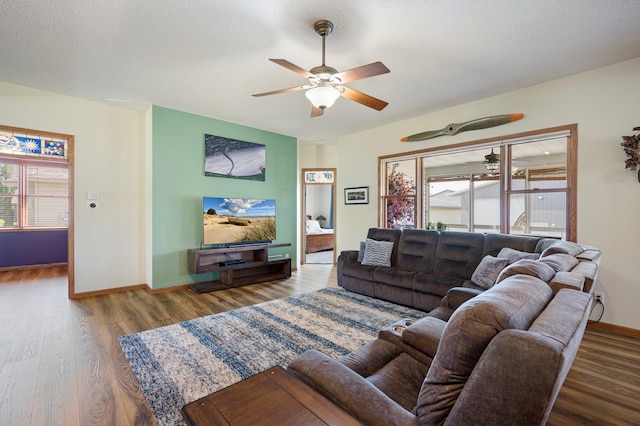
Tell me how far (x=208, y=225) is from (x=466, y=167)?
162 inches

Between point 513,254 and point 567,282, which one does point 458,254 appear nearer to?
point 513,254

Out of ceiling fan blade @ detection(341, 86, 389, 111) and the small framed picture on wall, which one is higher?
ceiling fan blade @ detection(341, 86, 389, 111)

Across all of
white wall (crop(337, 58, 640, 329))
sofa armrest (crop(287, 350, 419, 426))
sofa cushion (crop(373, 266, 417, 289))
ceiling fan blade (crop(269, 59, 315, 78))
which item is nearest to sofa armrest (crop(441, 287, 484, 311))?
sofa cushion (crop(373, 266, 417, 289))

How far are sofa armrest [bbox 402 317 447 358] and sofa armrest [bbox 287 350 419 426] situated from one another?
0.59m

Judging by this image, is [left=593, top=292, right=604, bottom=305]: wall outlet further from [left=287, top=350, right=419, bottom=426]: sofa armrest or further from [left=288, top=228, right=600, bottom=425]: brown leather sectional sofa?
[left=287, top=350, right=419, bottom=426]: sofa armrest

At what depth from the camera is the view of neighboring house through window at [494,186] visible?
11.3 ft

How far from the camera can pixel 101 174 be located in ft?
13.7

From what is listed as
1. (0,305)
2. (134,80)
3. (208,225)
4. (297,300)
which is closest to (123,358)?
(297,300)

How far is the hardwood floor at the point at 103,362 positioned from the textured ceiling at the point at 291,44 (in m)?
2.75

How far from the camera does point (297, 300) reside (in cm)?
381

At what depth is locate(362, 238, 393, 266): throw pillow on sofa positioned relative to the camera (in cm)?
403

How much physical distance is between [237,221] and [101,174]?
204 centimetres

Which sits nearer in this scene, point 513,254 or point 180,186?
point 513,254

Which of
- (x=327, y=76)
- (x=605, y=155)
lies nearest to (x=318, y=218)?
(x=605, y=155)
